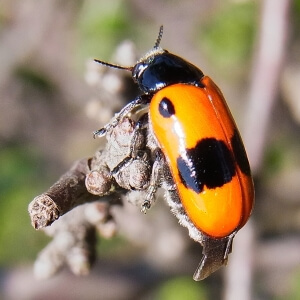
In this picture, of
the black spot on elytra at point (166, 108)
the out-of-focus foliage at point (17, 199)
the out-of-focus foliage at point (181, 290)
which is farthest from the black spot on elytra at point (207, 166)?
the out-of-focus foliage at point (17, 199)

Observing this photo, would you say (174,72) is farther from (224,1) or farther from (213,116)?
(224,1)

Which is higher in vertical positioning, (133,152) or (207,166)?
(207,166)

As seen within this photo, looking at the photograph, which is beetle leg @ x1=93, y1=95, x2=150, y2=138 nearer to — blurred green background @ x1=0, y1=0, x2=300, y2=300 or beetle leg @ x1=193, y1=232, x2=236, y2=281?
beetle leg @ x1=193, y1=232, x2=236, y2=281

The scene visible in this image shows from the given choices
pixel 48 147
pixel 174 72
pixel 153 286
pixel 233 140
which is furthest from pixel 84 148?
pixel 233 140

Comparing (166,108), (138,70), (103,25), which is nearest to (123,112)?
(166,108)

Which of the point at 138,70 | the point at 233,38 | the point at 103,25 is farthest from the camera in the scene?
the point at 103,25

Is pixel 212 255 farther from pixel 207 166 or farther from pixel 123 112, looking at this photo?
pixel 123 112

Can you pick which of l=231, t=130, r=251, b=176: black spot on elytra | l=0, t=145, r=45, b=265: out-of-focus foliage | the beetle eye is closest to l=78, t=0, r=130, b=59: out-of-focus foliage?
l=0, t=145, r=45, b=265: out-of-focus foliage

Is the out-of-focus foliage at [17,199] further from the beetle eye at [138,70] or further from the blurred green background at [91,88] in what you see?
the beetle eye at [138,70]
